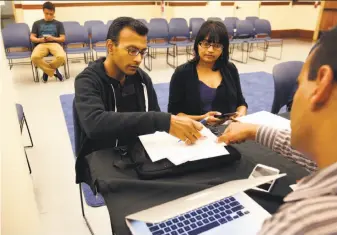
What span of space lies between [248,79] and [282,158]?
14.3 feet

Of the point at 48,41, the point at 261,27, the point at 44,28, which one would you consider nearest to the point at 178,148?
the point at 48,41

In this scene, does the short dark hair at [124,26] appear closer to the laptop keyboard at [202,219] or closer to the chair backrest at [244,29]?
the laptop keyboard at [202,219]

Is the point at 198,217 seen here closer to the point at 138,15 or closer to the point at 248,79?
the point at 248,79

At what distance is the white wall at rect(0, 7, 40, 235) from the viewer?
1.36 metres

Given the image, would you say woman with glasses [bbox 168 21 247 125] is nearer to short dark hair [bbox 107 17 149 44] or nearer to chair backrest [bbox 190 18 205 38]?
short dark hair [bbox 107 17 149 44]

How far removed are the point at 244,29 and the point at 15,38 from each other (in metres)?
4.77

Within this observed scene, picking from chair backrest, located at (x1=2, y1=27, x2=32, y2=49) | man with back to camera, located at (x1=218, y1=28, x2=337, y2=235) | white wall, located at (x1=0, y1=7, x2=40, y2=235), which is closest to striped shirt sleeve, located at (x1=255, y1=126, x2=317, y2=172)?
man with back to camera, located at (x1=218, y1=28, x2=337, y2=235)

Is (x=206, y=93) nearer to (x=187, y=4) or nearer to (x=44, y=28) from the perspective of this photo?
(x=44, y=28)

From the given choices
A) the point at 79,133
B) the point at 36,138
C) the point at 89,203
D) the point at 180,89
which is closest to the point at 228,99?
the point at 180,89

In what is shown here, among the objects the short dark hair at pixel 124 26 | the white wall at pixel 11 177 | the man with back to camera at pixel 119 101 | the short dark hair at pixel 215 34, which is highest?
the short dark hair at pixel 124 26

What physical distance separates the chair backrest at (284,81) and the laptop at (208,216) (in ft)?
5.66

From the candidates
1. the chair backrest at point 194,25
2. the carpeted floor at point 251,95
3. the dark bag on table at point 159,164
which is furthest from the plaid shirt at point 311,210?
the chair backrest at point 194,25

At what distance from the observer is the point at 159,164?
112cm

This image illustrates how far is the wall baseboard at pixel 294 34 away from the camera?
9.71m
